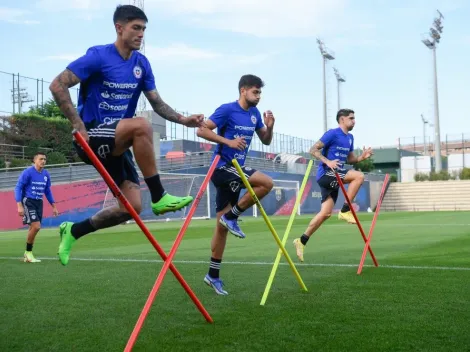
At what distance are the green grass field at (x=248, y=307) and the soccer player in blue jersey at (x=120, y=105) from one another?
930 millimetres

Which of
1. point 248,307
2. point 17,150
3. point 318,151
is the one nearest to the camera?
point 248,307

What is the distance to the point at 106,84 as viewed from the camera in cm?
557

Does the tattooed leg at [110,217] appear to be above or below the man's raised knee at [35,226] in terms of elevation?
above

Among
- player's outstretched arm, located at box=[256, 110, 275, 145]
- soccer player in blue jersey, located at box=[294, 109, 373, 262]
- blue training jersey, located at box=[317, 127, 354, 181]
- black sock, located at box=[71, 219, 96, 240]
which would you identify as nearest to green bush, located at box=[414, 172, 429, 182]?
soccer player in blue jersey, located at box=[294, 109, 373, 262]

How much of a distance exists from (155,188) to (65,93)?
109 cm

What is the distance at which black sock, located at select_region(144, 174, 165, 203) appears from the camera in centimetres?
547

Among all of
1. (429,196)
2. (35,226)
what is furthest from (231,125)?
(429,196)

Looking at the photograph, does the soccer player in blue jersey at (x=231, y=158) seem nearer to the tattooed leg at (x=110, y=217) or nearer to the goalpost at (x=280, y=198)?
the tattooed leg at (x=110, y=217)

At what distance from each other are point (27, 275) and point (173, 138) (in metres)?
43.7

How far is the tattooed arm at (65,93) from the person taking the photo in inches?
196

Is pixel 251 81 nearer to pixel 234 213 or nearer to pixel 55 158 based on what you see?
pixel 234 213

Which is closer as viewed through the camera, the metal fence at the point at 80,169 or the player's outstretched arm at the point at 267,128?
the player's outstretched arm at the point at 267,128

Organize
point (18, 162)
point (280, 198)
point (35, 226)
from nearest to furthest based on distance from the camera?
point (35, 226)
point (18, 162)
point (280, 198)

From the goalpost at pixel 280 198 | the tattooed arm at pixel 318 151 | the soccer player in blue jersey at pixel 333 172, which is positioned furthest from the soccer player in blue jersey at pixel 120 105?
the goalpost at pixel 280 198
